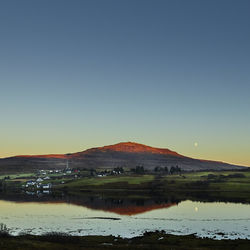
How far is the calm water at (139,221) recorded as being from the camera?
90.6 metres

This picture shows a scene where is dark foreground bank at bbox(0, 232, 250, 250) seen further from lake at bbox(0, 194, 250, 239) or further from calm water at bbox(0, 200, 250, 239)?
calm water at bbox(0, 200, 250, 239)

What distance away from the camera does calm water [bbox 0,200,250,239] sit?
9056 cm

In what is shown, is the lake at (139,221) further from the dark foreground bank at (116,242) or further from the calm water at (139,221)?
the dark foreground bank at (116,242)

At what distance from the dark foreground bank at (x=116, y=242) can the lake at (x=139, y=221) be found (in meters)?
9.77

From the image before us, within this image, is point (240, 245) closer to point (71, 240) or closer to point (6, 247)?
point (71, 240)

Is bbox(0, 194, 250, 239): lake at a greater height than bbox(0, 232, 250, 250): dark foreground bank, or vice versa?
bbox(0, 232, 250, 250): dark foreground bank

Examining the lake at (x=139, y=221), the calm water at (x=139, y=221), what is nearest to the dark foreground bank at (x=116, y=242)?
the lake at (x=139, y=221)

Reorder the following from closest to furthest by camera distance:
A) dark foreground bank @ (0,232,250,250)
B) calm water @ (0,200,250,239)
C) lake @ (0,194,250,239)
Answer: dark foreground bank @ (0,232,250,250) < lake @ (0,194,250,239) < calm water @ (0,200,250,239)

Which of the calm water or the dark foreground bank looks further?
the calm water

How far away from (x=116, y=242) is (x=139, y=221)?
4043 centimetres

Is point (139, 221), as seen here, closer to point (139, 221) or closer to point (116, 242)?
point (139, 221)

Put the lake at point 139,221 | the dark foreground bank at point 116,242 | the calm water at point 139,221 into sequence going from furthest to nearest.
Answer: the calm water at point 139,221 → the lake at point 139,221 → the dark foreground bank at point 116,242

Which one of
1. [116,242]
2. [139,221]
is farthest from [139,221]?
[116,242]

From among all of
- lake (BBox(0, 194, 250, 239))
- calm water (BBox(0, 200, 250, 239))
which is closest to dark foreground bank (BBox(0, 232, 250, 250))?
lake (BBox(0, 194, 250, 239))
